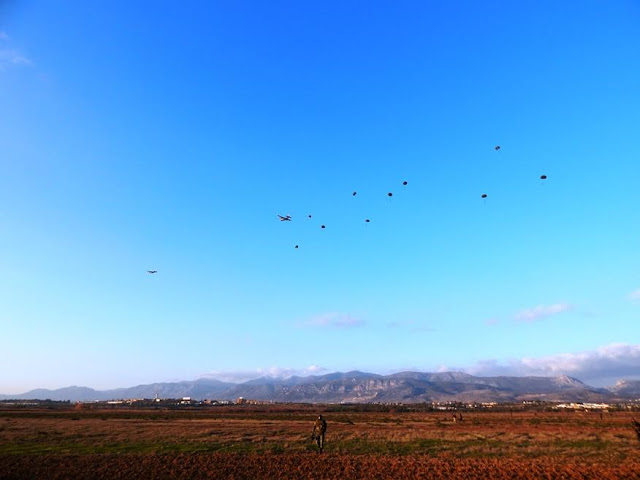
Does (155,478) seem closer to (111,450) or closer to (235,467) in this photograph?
(235,467)

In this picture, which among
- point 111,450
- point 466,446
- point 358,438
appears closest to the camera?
point 111,450

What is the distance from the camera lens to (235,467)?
24953mm

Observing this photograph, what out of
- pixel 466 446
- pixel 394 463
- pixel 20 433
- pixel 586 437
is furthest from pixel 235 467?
pixel 586 437

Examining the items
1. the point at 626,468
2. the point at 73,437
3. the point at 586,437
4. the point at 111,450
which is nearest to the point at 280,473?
the point at 111,450

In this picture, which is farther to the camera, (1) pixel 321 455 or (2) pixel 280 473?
(1) pixel 321 455

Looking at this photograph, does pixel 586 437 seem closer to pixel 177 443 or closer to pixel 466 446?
pixel 466 446

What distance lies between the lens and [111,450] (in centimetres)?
3136

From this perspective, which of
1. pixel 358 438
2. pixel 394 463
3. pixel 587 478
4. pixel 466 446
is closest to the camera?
pixel 587 478

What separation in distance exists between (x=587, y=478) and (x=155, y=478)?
23.9m

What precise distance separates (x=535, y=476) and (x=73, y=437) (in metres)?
40.8

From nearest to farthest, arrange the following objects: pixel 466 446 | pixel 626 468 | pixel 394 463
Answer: pixel 626 468
pixel 394 463
pixel 466 446

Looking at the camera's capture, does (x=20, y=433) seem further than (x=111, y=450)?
Yes

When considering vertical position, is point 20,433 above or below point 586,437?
above

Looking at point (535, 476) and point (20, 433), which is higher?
point (20, 433)
